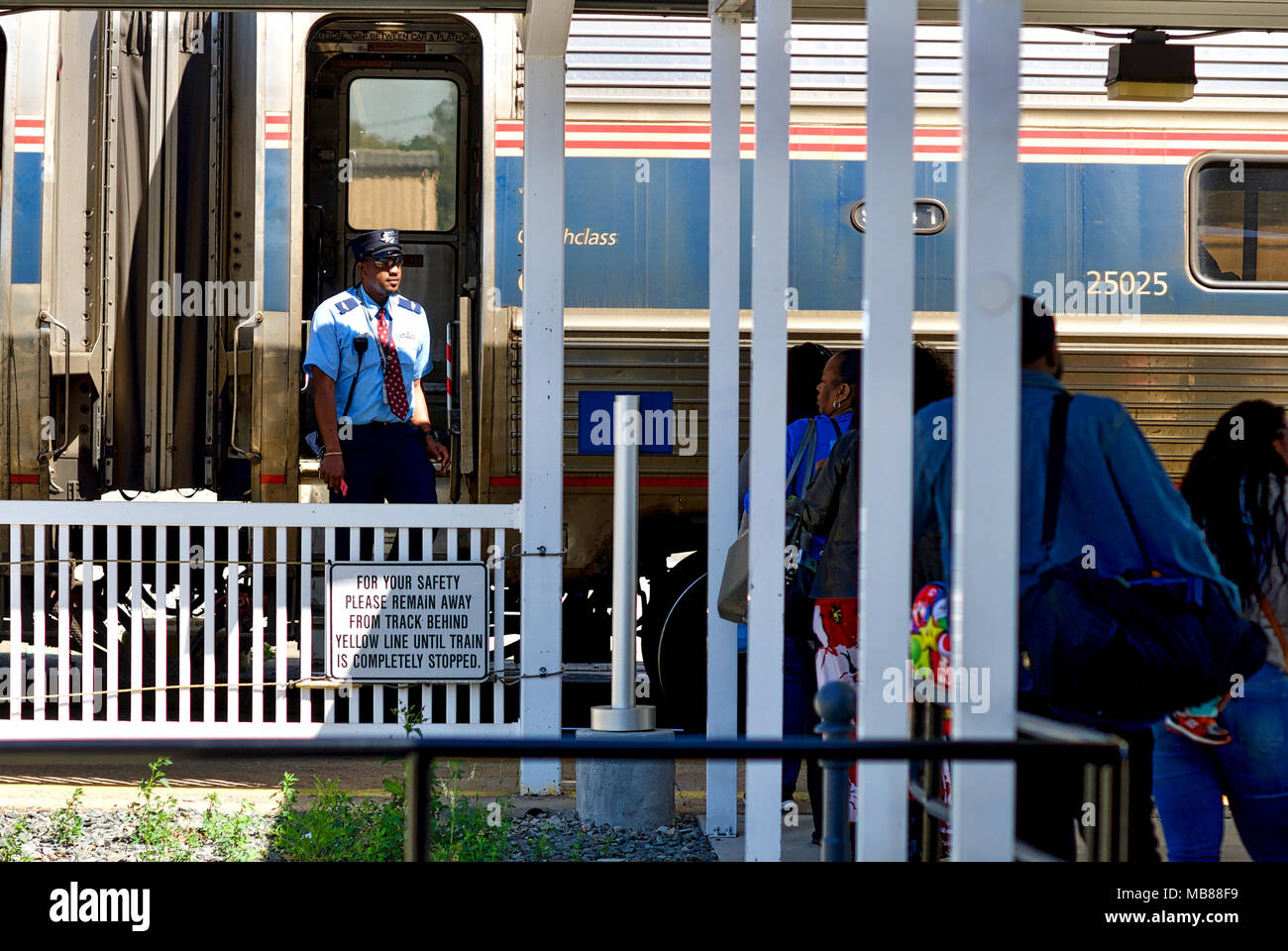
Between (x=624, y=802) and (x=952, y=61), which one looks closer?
(x=624, y=802)

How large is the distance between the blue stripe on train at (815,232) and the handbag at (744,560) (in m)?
1.99

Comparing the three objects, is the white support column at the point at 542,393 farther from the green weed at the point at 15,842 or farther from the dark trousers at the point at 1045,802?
the dark trousers at the point at 1045,802

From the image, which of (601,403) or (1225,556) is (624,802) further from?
A: (1225,556)

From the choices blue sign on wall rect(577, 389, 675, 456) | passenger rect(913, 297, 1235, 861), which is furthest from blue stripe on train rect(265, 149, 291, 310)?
passenger rect(913, 297, 1235, 861)

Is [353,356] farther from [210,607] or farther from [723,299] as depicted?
[723,299]

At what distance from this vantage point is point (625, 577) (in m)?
5.41

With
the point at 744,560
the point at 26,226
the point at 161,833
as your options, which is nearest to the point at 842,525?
the point at 744,560

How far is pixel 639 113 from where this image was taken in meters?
6.97

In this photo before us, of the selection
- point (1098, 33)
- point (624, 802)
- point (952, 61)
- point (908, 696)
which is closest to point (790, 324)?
point (952, 61)

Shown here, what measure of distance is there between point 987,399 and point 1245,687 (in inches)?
56.9

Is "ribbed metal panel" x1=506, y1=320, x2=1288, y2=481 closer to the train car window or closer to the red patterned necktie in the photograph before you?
the red patterned necktie

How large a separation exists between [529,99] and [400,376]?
155 cm

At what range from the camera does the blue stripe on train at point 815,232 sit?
6.93 m

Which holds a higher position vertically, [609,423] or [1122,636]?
[609,423]
